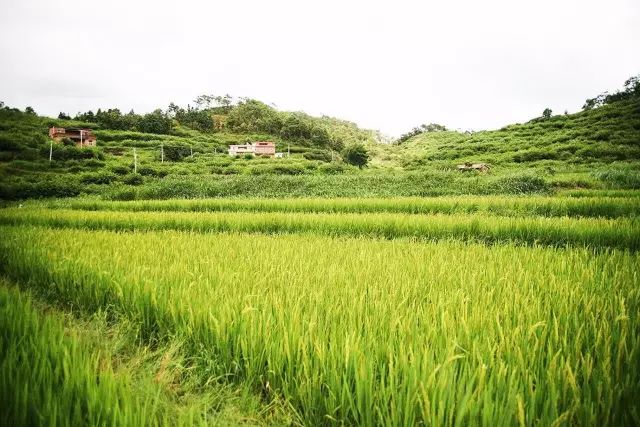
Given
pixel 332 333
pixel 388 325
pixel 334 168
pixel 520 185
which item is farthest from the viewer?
pixel 334 168

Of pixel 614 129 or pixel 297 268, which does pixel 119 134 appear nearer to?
pixel 297 268

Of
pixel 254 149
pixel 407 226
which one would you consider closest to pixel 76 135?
pixel 254 149

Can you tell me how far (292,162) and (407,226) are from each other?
91.3 ft

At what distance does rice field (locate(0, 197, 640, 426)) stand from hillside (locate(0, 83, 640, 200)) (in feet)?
45.2

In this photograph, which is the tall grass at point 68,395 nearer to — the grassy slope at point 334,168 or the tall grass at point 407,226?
the tall grass at point 407,226

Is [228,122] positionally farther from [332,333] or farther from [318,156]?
[332,333]

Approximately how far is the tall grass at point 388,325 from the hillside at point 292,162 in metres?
13.9

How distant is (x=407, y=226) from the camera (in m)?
5.68

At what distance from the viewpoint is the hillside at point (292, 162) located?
1697 centimetres

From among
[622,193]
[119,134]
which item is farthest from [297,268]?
[119,134]

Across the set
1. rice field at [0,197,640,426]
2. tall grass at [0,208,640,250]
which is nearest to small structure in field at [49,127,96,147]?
tall grass at [0,208,640,250]

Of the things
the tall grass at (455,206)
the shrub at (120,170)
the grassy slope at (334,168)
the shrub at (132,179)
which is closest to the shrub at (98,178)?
the grassy slope at (334,168)

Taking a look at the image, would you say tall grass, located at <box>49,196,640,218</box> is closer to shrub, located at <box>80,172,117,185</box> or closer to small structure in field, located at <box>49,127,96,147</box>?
shrub, located at <box>80,172,117,185</box>

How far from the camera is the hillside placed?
55.7 ft
